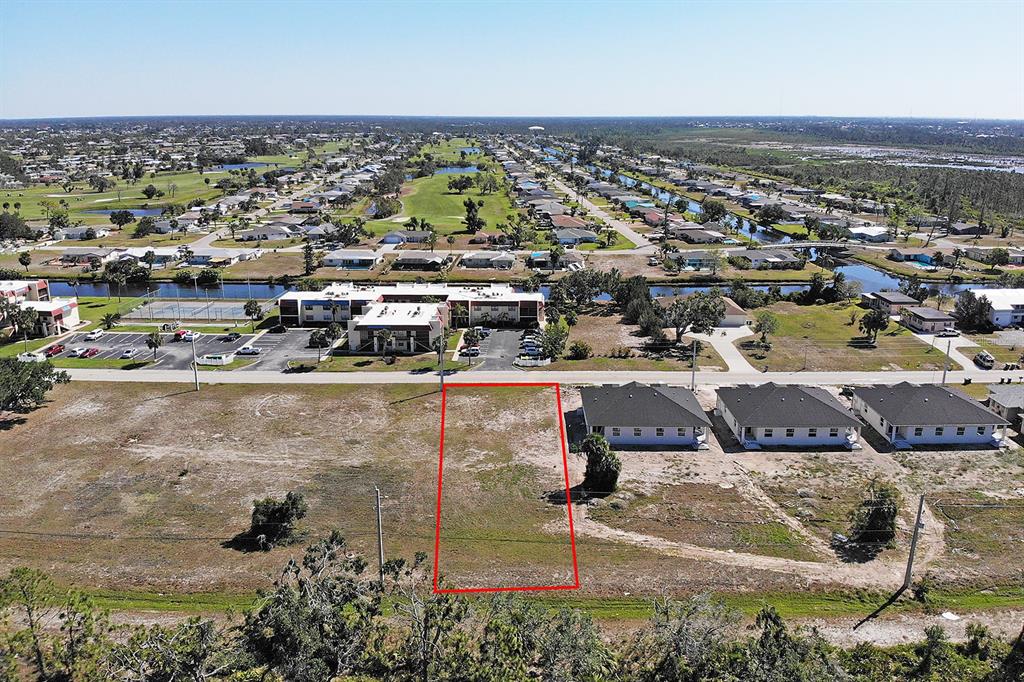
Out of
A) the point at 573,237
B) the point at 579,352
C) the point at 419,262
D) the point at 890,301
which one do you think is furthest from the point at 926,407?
the point at 573,237

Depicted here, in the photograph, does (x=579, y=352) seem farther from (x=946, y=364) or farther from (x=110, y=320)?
(x=110, y=320)

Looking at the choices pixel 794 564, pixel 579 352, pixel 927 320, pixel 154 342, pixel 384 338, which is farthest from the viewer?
pixel 927 320

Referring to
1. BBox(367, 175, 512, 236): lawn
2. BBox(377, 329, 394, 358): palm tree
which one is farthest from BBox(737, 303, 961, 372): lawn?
BBox(367, 175, 512, 236): lawn

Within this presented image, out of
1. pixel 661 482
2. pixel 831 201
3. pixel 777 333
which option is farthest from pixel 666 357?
pixel 831 201

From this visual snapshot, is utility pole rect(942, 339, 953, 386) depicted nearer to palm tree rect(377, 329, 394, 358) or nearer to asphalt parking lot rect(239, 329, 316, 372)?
palm tree rect(377, 329, 394, 358)

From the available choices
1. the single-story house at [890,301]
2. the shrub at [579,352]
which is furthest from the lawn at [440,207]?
the single-story house at [890,301]

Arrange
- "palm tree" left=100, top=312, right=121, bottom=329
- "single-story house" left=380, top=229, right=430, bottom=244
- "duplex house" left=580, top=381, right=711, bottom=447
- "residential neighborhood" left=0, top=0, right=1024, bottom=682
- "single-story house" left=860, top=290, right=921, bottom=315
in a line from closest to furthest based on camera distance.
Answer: "residential neighborhood" left=0, top=0, right=1024, bottom=682
"duplex house" left=580, top=381, right=711, bottom=447
"palm tree" left=100, top=312, right=121, bottom=329
"single-story house" left=860, top=290, right=921, bottom=315
"single-story house" left=380, top=229, right=430, bottom=244

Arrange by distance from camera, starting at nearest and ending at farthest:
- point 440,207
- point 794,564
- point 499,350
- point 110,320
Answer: point 794,564, point 499,350, point 110,320, point 440,207

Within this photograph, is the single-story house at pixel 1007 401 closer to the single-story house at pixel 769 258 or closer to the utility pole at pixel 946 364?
the utility pole at pixel 946 364
